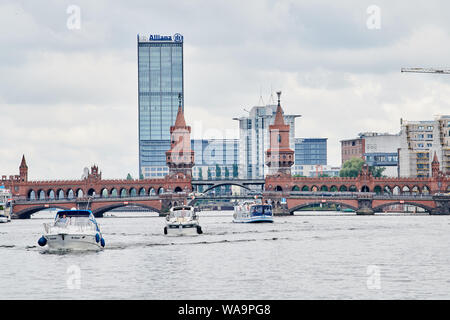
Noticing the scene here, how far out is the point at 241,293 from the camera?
183 feet

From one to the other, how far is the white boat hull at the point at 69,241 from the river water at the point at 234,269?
1.31 metres

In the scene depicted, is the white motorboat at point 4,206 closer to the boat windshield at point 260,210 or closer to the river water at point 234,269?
the boat windshield at point 260,210

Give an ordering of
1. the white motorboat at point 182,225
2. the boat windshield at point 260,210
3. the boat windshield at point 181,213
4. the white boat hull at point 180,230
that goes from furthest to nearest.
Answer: the boat windshield at point 260,210 < the boat windshield at point 181,213 < the white motorboat at point 182,225 < the white boat hull at point 180,230

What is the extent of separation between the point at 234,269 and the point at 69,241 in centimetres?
1984

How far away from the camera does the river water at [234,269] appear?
56.4 meters

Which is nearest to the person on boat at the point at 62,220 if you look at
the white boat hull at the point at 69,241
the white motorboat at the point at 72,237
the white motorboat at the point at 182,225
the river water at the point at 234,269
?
the white motorboat at the point at 72,237

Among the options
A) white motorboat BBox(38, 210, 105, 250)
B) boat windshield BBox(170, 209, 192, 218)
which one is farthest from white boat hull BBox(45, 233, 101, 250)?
boat windshield BBox(170, 209, 192, 218)

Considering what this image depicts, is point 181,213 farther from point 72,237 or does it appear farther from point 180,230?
point 72,237

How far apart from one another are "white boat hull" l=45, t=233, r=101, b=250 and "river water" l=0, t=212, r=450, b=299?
4.29 feet

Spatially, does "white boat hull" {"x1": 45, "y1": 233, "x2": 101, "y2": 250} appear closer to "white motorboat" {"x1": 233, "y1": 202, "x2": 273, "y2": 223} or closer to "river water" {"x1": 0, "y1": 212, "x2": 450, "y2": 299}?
"river water" {"x1": 0, "y1": 212, "x2": 450, "y2": 299}

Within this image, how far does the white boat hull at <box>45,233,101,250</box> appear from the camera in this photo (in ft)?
273

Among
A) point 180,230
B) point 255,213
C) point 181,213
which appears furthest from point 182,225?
point 255,213
